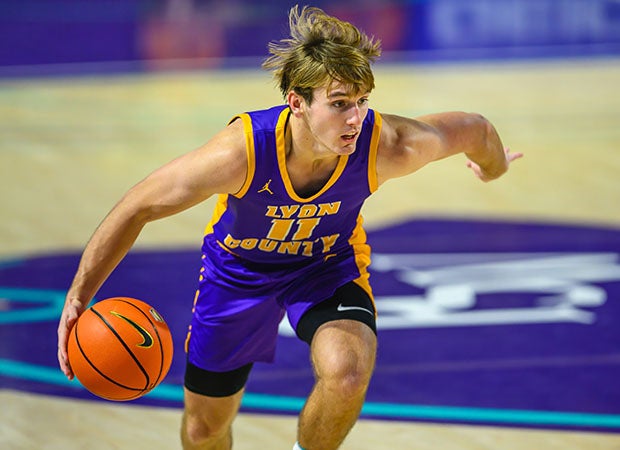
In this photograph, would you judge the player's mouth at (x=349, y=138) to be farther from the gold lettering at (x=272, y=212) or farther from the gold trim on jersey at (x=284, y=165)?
the gold lettering at (x=272, y=212)

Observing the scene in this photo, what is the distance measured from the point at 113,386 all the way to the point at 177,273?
12.3ft

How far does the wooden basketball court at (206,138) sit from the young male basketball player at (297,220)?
1.04m

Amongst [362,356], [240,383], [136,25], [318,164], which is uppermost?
[318,164]

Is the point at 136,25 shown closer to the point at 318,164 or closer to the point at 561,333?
the point at 561,333

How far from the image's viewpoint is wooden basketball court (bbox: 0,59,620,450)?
5.62 metres

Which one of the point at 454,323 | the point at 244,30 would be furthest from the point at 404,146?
the point at 244,30

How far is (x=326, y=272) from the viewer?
15.4 feet

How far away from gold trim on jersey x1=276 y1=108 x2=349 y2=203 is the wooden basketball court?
5.47ft

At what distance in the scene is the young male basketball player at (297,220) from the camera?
4172 mm

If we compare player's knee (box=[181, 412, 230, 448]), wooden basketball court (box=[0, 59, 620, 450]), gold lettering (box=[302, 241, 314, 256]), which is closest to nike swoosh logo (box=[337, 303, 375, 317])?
gold lettering (box=[302, 241, 314, 256])

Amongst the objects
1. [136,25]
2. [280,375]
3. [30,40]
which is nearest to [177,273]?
[280,375]

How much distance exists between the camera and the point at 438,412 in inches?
231

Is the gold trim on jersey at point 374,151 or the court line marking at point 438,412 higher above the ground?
the gold trim on jersey at point 374,151

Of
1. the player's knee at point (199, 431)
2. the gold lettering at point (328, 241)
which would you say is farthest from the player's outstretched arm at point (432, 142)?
the player's knee at point (199, 431)
